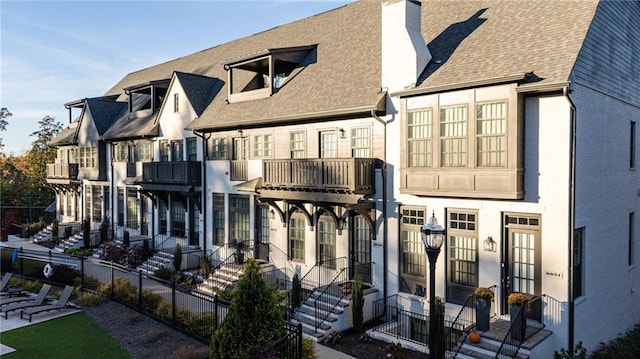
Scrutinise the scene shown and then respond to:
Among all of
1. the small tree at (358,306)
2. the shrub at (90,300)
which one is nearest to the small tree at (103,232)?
the shrub at (90,300)

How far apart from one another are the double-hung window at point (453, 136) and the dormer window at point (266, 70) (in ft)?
30.3

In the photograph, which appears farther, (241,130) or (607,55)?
(241,130)

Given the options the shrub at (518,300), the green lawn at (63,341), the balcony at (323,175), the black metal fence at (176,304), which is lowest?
the green lawn at (63,341)

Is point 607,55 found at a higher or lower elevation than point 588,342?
higher

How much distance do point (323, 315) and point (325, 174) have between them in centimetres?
475

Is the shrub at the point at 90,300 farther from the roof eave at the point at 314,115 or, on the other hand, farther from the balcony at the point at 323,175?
the roof eave at the point at 314,115

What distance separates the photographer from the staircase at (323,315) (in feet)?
47.3

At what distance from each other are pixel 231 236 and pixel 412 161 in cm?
1093

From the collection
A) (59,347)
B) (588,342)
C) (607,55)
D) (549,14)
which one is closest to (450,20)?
(549,14)

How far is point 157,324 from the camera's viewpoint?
1537cm

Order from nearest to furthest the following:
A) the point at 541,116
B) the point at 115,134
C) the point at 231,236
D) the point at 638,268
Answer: the point at 541,116
the point at 638,268
the point at 231,236
the point at 115,134

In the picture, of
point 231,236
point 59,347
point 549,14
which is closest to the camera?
point 59,347

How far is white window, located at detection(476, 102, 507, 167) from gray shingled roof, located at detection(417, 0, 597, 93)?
0.90 m

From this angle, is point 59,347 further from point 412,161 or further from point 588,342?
point 588,342
